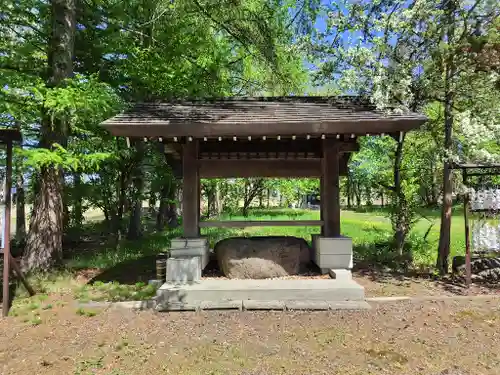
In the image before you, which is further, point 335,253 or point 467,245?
point 335,253

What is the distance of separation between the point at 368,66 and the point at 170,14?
596cm

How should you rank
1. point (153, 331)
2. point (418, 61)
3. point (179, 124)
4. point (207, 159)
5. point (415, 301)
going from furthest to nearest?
point (418, 61)
point (207, 159)
point (179, 124)
point (415, 301)
point (153, 331)

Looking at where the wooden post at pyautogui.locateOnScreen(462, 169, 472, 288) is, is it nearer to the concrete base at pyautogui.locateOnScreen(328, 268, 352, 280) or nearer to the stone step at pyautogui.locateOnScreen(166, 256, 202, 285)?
the concrete base at pyautogui.locateOnScreen(328, 268, 352, 280)

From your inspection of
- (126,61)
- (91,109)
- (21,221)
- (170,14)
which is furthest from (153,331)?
(21,221)

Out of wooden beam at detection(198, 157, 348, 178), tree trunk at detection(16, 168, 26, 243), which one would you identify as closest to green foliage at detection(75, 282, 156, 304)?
wooden beam at detection(198, 157, 348, 178)

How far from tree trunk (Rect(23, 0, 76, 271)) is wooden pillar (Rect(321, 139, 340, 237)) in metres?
5.71

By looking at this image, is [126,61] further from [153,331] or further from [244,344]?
[244,344]

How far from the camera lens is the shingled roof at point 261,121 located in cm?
618

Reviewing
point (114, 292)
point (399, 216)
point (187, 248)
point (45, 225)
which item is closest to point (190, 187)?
point (187, 248)

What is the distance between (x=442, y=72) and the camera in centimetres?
772

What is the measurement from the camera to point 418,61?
26.0 ft

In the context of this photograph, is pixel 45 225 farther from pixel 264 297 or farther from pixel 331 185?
pixel 331 185

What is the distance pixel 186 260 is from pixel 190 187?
5.03 ft

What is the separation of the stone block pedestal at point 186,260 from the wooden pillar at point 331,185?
2.66 meters
